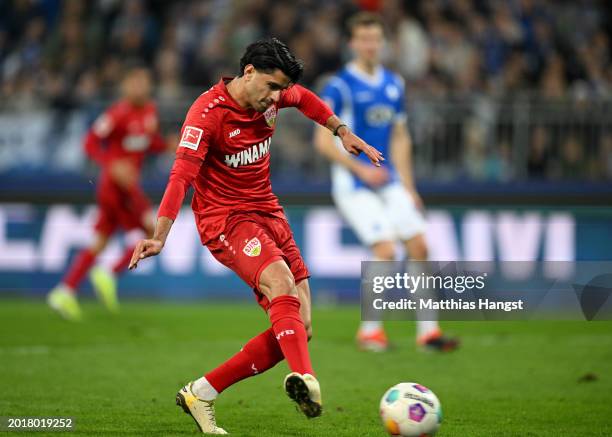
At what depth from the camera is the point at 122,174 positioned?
13.2 metres

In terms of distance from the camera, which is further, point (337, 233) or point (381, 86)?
point (337, 233)

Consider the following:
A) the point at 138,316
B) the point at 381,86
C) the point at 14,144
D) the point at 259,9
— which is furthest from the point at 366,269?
A: the point at 259,9

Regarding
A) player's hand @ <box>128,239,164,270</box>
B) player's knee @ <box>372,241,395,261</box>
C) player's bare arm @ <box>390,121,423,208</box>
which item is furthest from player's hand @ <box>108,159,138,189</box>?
player's hand @ <box>128,239,164,270</box>

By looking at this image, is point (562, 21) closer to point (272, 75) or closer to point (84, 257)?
point (84, 257)

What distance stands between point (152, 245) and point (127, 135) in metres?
8.17

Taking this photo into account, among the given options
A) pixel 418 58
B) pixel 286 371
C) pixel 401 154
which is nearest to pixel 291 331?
pixel 286 371

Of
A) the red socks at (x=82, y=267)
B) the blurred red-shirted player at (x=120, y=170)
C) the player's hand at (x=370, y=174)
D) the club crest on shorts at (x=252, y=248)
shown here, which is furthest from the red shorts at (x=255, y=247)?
the red socks at (x=82, y=267)

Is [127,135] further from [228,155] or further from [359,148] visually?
[359,148]

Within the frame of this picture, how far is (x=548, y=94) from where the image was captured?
608 inches

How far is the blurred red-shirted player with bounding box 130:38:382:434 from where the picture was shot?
19.3ft

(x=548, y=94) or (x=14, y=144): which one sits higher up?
(x=548, y=94)

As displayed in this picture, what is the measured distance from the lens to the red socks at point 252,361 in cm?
612

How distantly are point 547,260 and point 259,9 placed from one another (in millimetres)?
6556

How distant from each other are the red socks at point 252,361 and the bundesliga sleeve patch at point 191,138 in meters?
1.17
